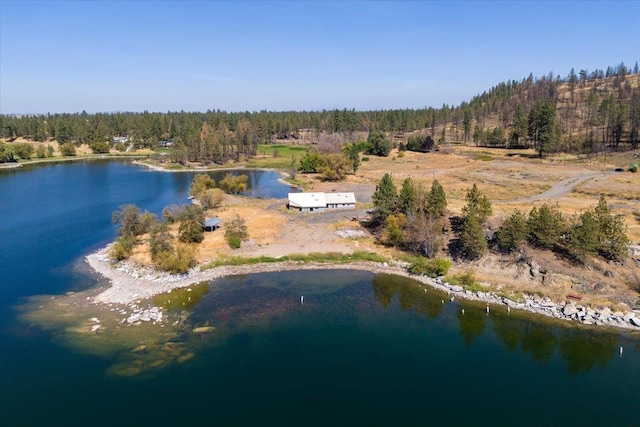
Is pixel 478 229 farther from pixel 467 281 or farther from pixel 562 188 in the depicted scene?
pixel 562 188

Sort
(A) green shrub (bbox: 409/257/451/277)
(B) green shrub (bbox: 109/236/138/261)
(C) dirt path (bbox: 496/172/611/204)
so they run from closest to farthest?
(A) green shrub (bbox: 409/257/451/277), (B) green shrub (bbox: 109/236/138/261), (C) dirt path (bbox: 496/172/611/204)

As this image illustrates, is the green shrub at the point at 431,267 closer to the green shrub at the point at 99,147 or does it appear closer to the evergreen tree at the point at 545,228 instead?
the evergreen tree at the point at 545,228

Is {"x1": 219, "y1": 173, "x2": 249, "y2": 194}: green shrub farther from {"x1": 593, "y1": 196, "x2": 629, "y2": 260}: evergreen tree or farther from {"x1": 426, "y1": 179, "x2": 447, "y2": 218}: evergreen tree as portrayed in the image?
{"x1": 593, "y1": 196, "x2": 629, "y2": 260}: evergreen tree

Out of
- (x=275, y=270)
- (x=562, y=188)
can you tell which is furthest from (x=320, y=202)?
(x=562, y=188)

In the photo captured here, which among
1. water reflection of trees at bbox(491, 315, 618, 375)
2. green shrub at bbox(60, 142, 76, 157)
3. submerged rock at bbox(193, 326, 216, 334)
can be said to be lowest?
water reflection of trees at bbox(491, 315, 618, 375)

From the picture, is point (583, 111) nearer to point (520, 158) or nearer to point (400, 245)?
point (520, 158)

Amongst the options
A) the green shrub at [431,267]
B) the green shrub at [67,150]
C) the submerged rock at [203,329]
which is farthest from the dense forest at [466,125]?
the submerged rock at [203,329]

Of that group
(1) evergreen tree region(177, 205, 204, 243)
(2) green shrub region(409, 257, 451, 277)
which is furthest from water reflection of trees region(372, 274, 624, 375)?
(1) evergreen tree region(177, 205, 204, 243)
